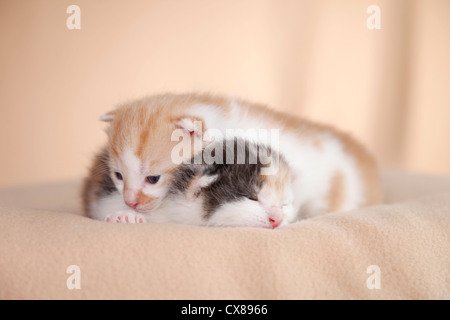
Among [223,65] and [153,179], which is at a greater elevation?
[223,65]

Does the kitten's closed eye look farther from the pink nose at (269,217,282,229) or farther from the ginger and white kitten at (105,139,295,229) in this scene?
the pink nose at (269,217,282,229)

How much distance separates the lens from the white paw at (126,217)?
4.07 ft

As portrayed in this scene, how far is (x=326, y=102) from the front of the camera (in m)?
3.02

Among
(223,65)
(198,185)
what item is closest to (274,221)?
(198,185)

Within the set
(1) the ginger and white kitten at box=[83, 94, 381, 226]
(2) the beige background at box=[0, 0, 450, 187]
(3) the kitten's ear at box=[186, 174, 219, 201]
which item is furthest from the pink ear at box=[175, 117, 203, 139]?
(2) the beige background at box=[0, 0, 450, 187]

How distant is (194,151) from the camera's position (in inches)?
50.4

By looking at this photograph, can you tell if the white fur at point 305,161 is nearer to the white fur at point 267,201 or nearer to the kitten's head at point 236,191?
the white fur at point 267,201

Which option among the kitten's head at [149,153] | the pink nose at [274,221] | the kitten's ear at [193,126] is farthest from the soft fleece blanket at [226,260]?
the kitten's ear at [193,126]

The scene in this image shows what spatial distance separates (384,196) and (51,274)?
1370 mm

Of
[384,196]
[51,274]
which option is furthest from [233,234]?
[384,196]

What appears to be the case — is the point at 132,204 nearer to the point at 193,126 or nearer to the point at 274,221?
the point at 193,126

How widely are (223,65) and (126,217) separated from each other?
1.80 metres

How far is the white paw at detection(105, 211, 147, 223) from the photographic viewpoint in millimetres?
1241

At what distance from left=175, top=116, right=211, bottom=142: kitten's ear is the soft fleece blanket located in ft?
0.92
